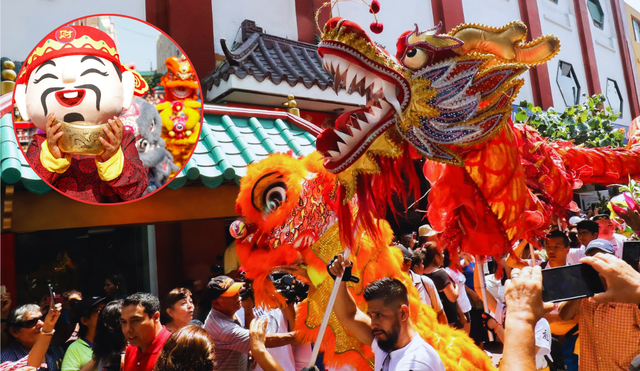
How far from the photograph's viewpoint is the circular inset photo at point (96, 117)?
2402mm

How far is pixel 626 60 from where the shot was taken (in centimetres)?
1465

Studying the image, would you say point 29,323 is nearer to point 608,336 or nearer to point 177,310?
point 177,310

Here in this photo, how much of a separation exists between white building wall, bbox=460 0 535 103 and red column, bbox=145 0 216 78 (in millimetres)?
5689

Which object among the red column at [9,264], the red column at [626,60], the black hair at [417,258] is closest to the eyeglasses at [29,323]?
the red column at [9,264]

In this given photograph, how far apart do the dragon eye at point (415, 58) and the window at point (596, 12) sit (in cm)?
1436

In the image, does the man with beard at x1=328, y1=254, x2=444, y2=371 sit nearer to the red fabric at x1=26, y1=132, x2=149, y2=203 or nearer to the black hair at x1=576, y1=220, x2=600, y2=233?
the red fabric at x1=26, y1=132, x2=149, y2=203

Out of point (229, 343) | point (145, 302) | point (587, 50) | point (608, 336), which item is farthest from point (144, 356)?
point (587, 50)

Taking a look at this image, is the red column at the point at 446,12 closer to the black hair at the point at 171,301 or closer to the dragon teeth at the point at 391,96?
the black hair at the point at 171,301

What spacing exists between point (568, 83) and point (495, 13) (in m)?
2.98

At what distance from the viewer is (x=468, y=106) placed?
185 centimetres

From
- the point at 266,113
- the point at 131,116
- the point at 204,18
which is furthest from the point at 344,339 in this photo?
the point at 204,18

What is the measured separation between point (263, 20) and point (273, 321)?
194 inches

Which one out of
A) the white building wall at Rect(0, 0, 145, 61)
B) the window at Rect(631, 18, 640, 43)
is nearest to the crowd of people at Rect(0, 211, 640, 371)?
the white building wall at Rect(0, 0, 145, 61)

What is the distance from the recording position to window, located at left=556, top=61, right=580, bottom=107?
39.2ft
